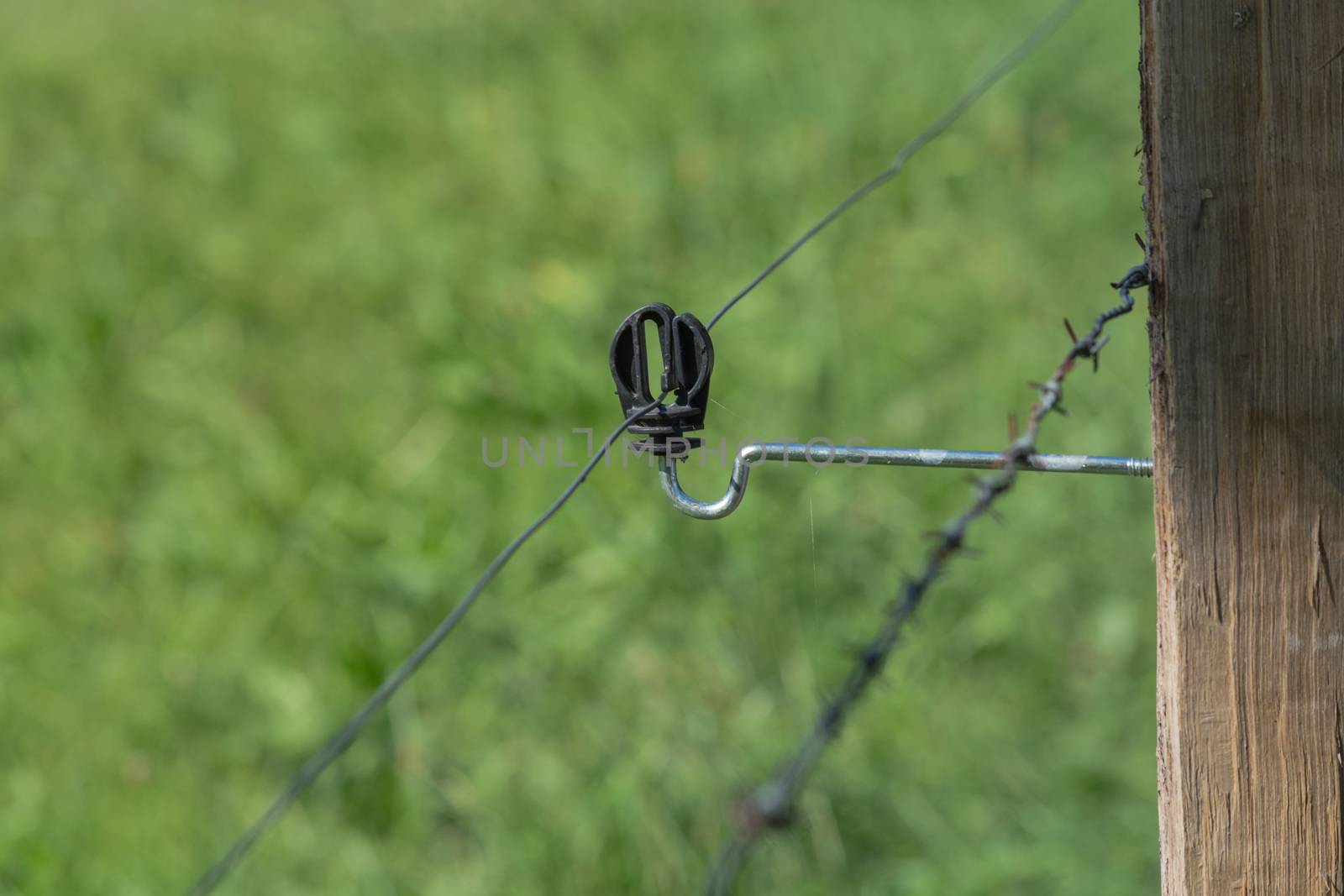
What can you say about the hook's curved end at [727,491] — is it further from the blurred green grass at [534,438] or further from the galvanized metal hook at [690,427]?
the blurred green grass at [534,438]

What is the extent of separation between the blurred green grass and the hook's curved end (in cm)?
178

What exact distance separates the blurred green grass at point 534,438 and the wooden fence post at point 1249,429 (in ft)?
5.89

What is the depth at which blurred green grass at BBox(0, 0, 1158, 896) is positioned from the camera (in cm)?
293

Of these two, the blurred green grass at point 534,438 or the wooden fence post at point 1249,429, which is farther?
the blurred green grass at point 534,438

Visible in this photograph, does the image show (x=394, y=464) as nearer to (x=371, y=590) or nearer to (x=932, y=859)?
(x=371, y=590)

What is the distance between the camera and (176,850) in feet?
9.43

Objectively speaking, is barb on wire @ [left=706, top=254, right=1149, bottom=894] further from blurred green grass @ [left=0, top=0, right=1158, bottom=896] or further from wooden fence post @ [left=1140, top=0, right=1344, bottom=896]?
blurred green grass @ [left=0, top=0, right=1158, bottom=896]

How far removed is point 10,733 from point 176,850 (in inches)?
26.8

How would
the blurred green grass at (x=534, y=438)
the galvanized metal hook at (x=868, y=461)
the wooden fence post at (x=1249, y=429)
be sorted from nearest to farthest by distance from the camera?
the wooden fence post at (x=1249, y=429) < the galvanized metal hook at (x=868, y=461) < the blurred green grass at (x=534, y=438)

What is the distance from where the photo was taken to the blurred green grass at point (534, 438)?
9.60ft

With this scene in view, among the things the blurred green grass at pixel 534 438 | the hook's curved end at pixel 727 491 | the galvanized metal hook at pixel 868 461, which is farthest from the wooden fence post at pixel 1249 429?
the blurred green grass at pixel 534 438

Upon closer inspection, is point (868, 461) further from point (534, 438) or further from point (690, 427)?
point (534, 438)

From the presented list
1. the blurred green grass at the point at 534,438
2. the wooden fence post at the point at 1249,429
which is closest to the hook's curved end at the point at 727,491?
the wooden fence post at the point at 1249,429

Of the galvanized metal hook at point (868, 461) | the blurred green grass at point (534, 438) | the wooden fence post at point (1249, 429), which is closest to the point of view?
the wooden fence post at point (1249, 429)
